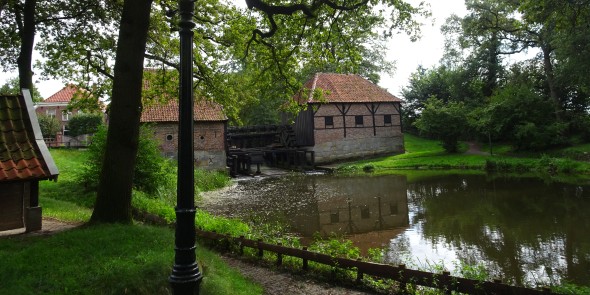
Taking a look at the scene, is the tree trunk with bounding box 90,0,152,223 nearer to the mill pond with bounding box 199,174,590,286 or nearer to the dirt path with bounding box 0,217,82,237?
the dirt path with bounding box 0,217,82,237

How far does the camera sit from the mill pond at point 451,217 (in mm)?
7245

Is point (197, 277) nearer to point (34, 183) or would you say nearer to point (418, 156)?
point (34, 183)

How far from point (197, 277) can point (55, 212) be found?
778cm

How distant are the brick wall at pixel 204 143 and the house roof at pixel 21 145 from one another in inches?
725

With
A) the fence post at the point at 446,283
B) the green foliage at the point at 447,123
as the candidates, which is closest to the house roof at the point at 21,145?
the fence post at the point at 446,283

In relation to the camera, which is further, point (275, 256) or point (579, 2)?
point (579, 2)

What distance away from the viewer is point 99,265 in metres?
4.62

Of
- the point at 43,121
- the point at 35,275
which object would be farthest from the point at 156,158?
the point at 43,121

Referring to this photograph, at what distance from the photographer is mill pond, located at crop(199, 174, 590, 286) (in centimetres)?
724

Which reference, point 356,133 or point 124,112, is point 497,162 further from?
point 124,112

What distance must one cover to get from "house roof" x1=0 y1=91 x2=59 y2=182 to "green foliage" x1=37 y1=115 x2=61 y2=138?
32537 mm

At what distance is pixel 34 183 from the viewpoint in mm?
6160

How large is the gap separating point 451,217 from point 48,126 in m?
36.1

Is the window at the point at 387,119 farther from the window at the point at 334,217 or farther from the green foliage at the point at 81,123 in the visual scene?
the green foliage at the point at 81,123
